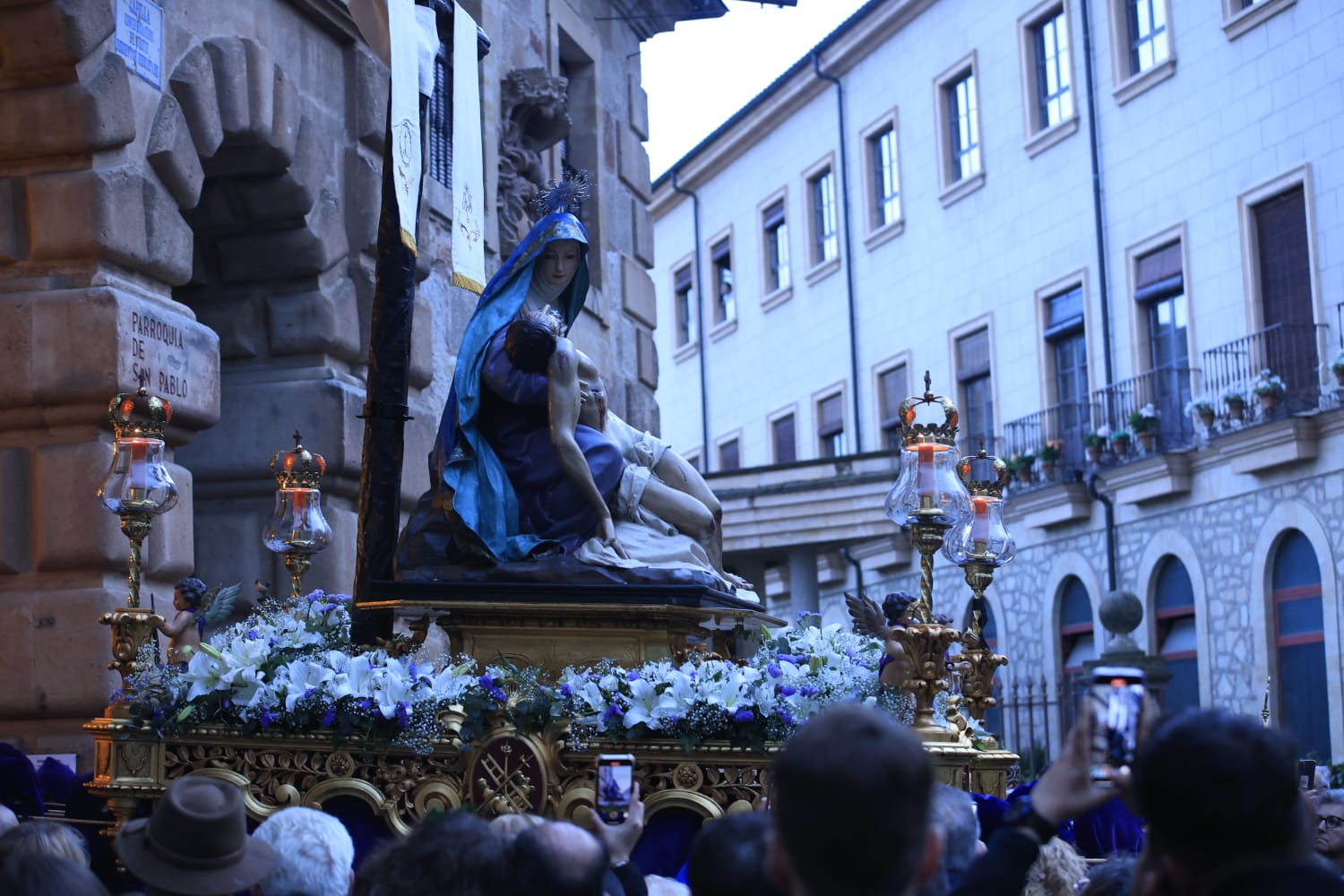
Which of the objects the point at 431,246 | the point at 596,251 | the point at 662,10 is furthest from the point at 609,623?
the point at 662,10

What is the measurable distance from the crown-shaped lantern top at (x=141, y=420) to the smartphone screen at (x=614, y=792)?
3614mm

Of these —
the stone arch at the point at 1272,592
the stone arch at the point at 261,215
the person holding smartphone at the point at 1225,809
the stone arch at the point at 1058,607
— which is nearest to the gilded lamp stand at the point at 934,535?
the person holding smartphone at the point at 1225,809

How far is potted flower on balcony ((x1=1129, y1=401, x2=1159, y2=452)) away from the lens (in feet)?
82.4

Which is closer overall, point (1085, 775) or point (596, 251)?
point (1085, 775)

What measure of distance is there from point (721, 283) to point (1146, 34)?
1473 cm

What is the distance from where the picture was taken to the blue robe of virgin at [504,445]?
793 centimetres

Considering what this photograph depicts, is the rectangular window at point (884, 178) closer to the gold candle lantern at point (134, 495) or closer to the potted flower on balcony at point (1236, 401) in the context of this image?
the potted flower on balcony at point (1236, 401)

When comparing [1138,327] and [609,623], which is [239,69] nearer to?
[609,623]

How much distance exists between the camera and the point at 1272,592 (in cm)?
2322

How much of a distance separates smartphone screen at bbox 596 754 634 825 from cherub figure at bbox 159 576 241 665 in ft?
12.5

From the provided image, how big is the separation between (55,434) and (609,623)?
9.74 ft

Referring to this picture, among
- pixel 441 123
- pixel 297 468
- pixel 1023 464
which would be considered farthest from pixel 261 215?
→ pixel 1023 464

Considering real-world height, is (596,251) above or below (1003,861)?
above

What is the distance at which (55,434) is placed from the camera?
8.86 metres
